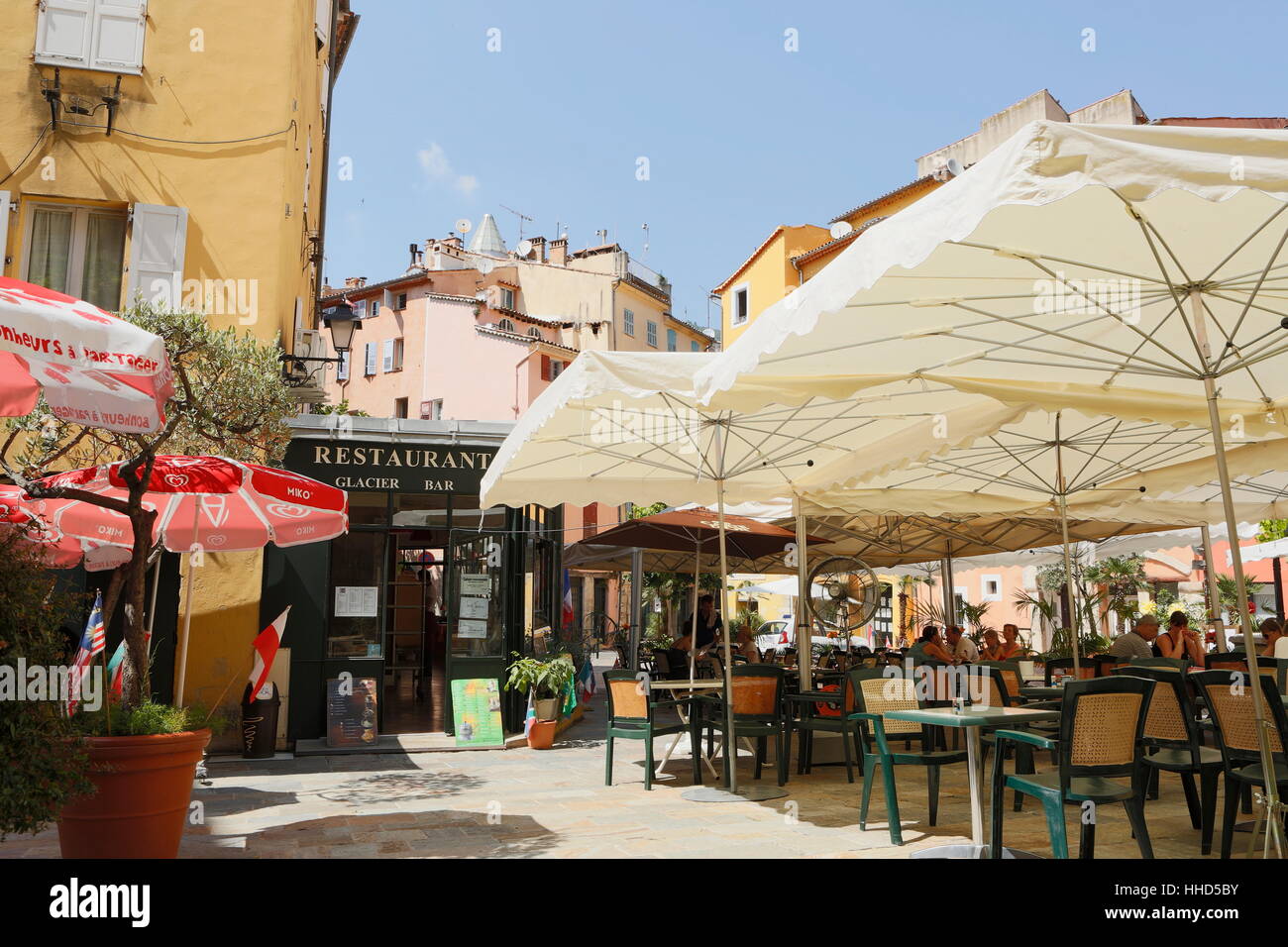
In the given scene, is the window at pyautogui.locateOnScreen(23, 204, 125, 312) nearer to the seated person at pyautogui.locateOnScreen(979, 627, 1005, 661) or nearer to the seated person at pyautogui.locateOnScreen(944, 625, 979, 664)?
the seated person at pyautogui.locateOnScreen(944, 625, 979, 664)

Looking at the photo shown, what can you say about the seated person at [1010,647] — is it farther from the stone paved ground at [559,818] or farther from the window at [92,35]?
the window at [92,35]

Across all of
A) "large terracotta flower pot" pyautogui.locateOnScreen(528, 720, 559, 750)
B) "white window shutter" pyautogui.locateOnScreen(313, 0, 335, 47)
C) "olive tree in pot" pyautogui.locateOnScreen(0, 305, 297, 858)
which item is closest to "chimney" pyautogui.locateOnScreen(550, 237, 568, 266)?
"white window shutter" pyautogui.locateOnScreen(313, 0, 335, 47)

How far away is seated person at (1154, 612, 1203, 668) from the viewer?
10125 mm

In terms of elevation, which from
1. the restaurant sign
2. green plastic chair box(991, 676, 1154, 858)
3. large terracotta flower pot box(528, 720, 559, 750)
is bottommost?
large terracotta flower pot box(528, 720, 559, 750)

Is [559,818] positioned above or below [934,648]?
below

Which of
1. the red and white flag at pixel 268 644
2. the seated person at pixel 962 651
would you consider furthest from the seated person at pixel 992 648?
the red and white flag at pixel 268 644

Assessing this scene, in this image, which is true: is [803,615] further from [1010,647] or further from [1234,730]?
[1010,647]

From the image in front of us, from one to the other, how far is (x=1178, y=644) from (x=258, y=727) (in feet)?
31.4

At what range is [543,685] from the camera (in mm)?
11125

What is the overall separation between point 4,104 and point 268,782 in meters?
7.69

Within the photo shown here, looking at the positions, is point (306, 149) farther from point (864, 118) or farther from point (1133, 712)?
point (1133, 712)

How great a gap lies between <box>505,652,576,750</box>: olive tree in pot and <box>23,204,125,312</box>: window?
5.96 meters

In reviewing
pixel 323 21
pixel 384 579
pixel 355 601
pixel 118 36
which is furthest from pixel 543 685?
pixel 323 21
